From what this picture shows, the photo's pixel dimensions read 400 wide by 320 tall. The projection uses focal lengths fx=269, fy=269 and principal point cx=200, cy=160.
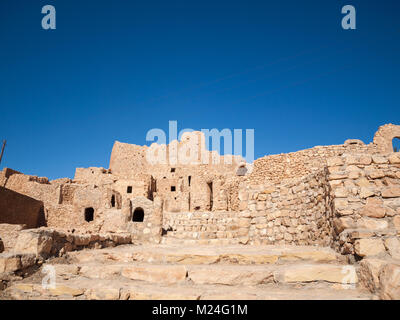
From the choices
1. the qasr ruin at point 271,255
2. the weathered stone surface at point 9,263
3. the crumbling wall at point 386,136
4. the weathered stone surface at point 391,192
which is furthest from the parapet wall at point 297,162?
the weathered stone surface at point 9,263

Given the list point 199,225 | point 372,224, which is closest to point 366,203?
point 372,224

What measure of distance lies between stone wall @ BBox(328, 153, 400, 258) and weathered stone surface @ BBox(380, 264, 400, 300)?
32.6 inches

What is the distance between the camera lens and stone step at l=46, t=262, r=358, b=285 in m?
3.77

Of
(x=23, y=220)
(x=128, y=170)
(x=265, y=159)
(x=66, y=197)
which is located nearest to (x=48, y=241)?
(x=265, y=159)

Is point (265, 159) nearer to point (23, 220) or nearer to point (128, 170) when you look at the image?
point (23, 220)

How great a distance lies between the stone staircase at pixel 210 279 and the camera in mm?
3497

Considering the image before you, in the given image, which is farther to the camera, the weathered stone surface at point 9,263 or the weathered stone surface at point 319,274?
the weathered stone surface at point 9,263

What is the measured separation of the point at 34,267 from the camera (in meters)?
4.41

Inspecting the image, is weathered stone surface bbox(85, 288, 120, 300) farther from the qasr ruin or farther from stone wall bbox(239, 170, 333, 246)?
stone wall bbox(239, 170, 333, 246)

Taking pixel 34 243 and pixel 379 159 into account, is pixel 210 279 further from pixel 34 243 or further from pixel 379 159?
pixel 379 159

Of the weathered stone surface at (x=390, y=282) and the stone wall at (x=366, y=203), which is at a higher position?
the stone wall at (x=366, y=203)

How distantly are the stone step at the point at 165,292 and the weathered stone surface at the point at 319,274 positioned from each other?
0.34ft

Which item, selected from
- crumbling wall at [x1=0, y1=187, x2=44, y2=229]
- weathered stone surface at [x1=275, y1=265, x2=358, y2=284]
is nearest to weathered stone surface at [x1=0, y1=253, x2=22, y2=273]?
weathered stone surface at [x1=275, y1=265, x2=358, y2=284]

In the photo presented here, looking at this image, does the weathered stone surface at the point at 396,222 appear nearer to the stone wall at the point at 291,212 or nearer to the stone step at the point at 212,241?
the stone wall at the point at 291,212
